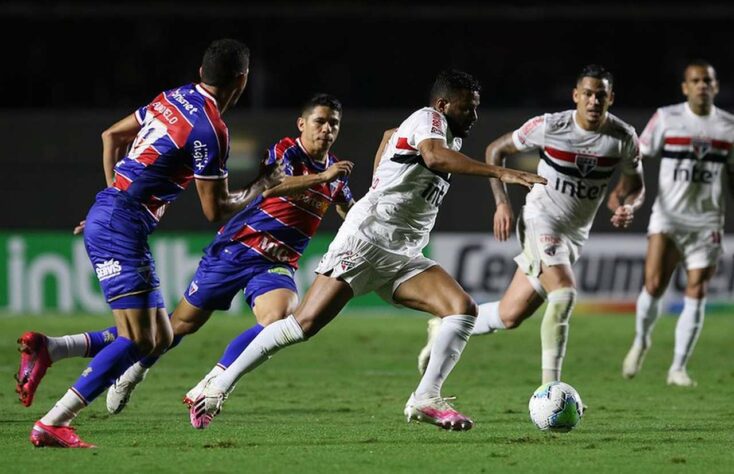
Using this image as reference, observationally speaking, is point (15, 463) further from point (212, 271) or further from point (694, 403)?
point (694, 403)

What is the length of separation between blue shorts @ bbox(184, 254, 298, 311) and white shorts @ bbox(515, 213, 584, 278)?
1.79 m

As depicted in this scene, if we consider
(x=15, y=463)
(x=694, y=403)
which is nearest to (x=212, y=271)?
(x=15, y=463)

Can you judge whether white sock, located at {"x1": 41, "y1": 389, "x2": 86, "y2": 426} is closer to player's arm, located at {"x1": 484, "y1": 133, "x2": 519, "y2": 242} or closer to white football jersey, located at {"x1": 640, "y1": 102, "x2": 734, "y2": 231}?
player's arm, located at {"x1": 484, "y1": 133, "x2": 519, "y2": 242}

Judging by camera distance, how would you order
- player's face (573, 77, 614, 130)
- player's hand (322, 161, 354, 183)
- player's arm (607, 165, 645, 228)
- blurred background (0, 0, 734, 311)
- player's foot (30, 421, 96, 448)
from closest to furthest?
player's foot (30, 421, 96, 448)
player's hand (322, 161, 354, 183)
player's face (573, 77, 614, 130)
player's arm (607, 165, 645, 228)
blurred background (0, 0, 734, 311)

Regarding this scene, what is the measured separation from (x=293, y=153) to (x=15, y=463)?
3270 mm

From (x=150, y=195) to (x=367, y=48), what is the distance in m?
17.7

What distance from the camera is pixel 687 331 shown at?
34.5 feet

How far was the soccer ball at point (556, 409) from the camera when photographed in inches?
274

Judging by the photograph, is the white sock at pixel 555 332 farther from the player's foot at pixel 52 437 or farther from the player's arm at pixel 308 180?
the player's foot at pixel 52 437

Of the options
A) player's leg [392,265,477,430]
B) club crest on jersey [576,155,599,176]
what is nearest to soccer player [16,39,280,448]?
player's leg [392,265,477,430]

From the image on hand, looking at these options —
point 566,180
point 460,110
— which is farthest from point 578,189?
point 460,110

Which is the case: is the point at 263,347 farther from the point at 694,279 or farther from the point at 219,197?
the point at 694,279

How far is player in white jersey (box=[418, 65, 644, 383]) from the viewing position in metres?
8.65

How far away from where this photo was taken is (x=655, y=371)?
1161 centimetres
